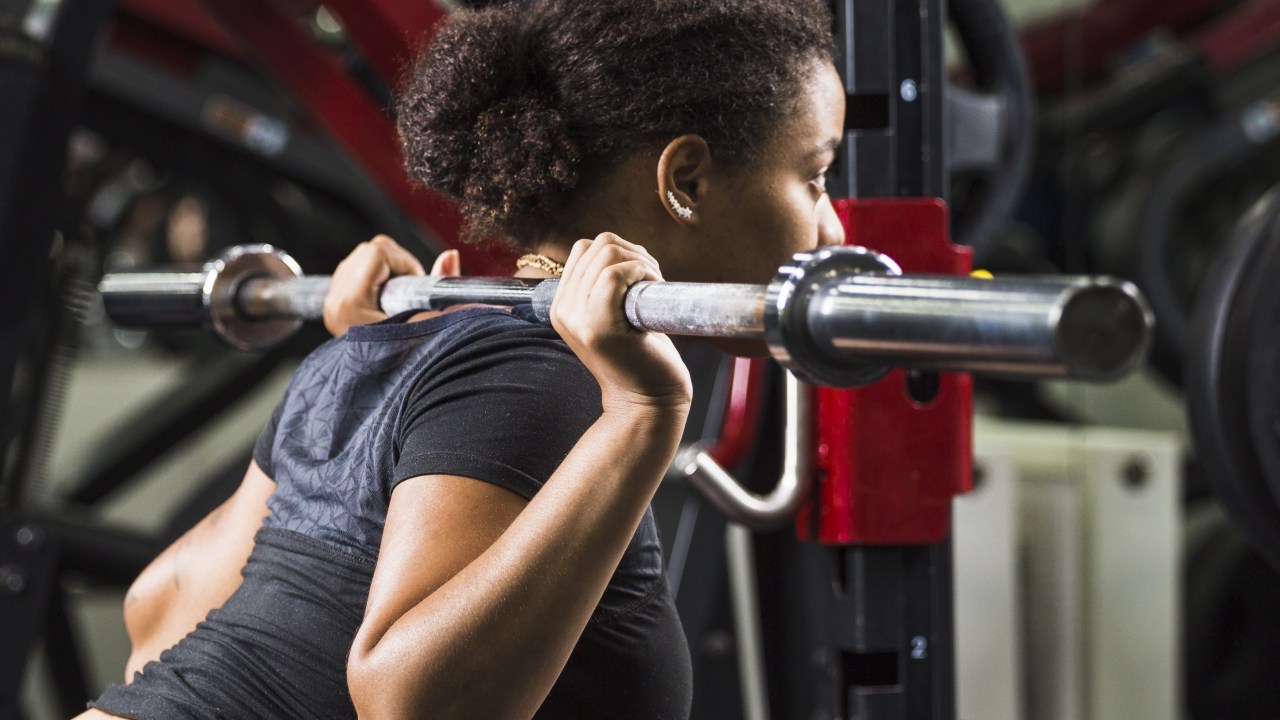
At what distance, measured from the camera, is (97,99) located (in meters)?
2.16

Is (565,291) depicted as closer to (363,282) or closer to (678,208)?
(678,208)

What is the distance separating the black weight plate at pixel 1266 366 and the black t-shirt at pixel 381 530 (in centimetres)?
64

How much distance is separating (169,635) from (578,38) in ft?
1.62

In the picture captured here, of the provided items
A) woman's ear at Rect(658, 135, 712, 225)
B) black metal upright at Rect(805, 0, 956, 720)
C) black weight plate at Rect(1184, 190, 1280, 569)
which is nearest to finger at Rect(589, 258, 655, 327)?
woman's ear at Rect(658, 135, 712, 225)

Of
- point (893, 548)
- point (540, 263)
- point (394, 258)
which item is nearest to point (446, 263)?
point (394, 258)

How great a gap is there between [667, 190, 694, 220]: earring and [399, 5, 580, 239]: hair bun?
56mm

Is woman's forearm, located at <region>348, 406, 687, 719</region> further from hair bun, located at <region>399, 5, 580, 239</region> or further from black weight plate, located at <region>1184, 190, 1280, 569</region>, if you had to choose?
black weight plate, located at <region>1184, 190, 1280, 569</region>

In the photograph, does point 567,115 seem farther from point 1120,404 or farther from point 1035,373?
point 1120,404

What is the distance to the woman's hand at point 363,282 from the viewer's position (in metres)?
0.94

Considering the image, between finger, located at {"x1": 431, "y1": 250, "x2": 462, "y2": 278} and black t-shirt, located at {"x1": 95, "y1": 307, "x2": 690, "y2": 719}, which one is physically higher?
finger, located at {"x1": 431, "y1": 250, "x2": 462, "y2": 278}

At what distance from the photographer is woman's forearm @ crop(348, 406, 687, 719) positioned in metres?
0.61

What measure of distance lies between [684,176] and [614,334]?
6.9 inches

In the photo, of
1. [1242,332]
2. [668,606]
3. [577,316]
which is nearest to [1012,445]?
[1242,332]

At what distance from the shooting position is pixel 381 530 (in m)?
0.71
